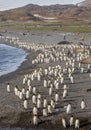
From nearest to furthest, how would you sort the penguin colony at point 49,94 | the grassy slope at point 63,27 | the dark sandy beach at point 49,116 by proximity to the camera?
the dark sandy beach at point 49,116
the penguin colony at point 49,94
the grassy slope at point 63,27

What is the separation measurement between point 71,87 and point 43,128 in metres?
10.9

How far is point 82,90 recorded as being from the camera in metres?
34.5

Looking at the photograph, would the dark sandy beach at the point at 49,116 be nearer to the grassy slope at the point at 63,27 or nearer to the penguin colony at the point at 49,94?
the penguin colony at the point at 49,94

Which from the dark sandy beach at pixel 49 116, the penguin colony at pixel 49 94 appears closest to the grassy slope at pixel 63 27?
the penguin colony at pixel 49 94

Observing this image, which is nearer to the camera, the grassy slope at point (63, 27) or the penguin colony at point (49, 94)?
the penguin colony at point (49, 94)

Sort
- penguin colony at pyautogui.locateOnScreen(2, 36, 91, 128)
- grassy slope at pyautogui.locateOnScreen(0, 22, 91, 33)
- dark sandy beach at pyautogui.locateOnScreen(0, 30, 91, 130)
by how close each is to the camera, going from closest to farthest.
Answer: dark sandy beach at pyautogui.locateOnScreen(0, 30, 91, 130) < penguin colony at pyautogui.locateOnScreen(2, 36, 91, 128) < grassy slope at pyautogui.locateOnScreen(0, 22, 91, 33)

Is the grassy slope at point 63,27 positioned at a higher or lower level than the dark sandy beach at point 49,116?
lower

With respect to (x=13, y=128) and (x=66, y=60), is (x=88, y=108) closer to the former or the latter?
(x=13, y=128)

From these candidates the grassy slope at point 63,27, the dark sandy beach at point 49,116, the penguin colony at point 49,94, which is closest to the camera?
the dark sandy beach at point 49,116

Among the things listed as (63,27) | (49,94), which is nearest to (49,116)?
(49,94)

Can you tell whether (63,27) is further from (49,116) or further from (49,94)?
(49,116)

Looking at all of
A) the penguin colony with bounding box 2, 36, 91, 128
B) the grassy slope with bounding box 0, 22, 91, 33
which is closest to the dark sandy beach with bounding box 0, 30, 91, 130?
the penguin colony with bounding box 2, 36, 91, 128

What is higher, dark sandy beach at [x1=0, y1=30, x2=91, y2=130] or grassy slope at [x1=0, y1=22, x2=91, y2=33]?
dark sandy beach at [x1=0, y1=30, x2=91, y2=130]

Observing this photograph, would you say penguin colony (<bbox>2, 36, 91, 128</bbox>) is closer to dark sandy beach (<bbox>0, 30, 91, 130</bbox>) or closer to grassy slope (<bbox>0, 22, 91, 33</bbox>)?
dark sandy beach (<bbox>0, 30, 91, 130</bbox>)
